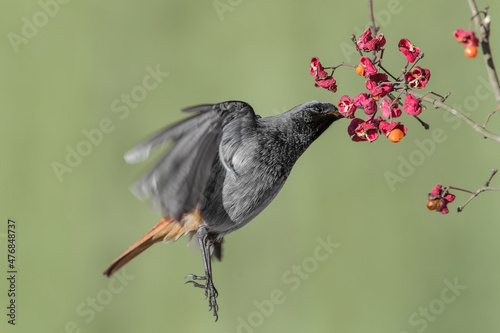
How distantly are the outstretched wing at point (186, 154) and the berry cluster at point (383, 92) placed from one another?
23 cm

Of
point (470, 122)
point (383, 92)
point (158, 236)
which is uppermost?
point (158, 236)

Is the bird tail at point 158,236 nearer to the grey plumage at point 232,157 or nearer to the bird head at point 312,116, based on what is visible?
the grey plumage at point 232,157

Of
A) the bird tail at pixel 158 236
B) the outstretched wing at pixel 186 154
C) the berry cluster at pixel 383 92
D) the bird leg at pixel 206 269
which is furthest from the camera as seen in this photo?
the bird tail at pixel 158 236

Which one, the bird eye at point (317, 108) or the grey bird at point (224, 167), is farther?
the bird eye at point (317, 108)

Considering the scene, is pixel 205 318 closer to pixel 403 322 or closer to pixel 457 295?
pixel 403 322

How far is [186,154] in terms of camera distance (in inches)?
37.0

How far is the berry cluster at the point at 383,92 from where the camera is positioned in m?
0.79

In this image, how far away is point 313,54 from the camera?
2.72 metres

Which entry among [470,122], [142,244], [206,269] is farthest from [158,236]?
[470,122]

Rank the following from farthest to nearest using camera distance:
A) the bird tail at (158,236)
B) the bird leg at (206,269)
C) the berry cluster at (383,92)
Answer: the bird tail at (158,236)
the bird leg at (206,269)
the berry cluster at (383,92)

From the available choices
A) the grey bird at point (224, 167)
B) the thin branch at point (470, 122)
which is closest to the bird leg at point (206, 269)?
the grey bird at point (224, 167)

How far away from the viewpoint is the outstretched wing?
90 cm

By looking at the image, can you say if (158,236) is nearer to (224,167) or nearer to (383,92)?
(224,167)

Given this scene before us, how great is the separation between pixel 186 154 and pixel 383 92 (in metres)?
0.34
